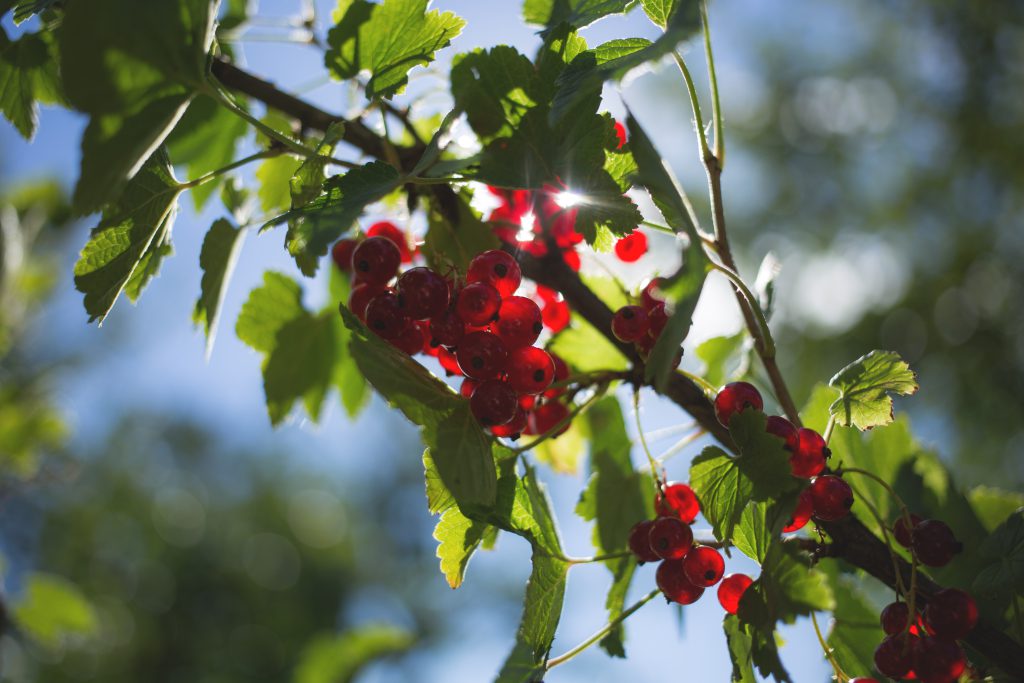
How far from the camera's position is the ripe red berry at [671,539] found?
3.11 feet

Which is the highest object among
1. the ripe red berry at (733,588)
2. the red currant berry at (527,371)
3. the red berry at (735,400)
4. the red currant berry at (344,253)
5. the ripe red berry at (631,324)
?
the red currant berry at (344,253)

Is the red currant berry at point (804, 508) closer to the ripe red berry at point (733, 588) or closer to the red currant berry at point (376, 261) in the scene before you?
the ripe red berry at point (733, 588)

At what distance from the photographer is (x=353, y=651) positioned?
2701 mm

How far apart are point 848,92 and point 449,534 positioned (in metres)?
9.31

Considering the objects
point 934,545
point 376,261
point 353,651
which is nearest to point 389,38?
point 376,261

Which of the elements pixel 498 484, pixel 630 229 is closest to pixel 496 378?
pixel 498 484

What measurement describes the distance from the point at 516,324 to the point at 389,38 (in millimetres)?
479

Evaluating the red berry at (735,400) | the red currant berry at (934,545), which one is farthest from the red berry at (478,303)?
the red currant berry at (934,545)

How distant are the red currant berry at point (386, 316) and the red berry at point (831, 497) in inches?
23.0

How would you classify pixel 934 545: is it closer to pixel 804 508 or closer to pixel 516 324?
pixel 804 508

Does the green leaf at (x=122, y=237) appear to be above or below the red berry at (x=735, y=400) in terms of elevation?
above

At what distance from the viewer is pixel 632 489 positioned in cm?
124

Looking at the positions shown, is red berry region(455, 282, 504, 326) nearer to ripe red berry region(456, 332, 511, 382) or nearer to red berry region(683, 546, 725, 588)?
ripe red berry region(456, 332, 511, 382)

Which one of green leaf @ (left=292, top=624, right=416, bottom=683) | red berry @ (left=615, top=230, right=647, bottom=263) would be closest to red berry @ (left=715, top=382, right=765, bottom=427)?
red berry @ (left=615, top=230, right=647, bottom=263)
